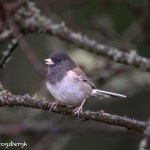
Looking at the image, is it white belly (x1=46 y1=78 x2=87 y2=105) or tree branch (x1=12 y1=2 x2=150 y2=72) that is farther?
tree branch (x1=12 y1=2 x2=150 y2=72)

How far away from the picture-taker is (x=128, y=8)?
15.2 feet

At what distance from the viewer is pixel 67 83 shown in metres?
3.41

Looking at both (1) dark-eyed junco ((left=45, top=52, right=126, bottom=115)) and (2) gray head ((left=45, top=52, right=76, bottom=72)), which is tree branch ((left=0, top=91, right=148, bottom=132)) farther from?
(2) gray head ((left=45, top=52, right=76, bottom=72))

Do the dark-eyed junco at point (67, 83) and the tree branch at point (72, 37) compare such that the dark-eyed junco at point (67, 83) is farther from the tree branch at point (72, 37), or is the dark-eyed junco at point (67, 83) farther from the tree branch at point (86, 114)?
the tree branch at point (86, 114)

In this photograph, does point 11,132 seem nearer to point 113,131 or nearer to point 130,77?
point 113,131

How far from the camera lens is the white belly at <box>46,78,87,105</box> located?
3.32 meters

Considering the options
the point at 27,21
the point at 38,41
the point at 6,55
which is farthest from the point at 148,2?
the point at 38,41

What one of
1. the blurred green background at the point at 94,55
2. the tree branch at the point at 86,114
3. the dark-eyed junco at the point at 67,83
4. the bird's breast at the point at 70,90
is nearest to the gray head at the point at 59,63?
the dark-eyed junco at the point at 67,83

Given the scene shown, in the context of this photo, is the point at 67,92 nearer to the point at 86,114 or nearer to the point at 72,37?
the point at 72,37

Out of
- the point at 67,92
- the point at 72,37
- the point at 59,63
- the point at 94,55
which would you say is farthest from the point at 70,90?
the point at 94,55

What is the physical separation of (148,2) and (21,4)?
105cm

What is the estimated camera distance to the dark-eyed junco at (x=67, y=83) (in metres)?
3.34

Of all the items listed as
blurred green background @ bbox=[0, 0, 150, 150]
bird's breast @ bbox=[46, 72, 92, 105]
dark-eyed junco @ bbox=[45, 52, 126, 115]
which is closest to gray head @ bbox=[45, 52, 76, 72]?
dark-eyed junco @ bbox=[45, 52, 126, 115]

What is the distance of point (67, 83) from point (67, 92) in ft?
0.32
